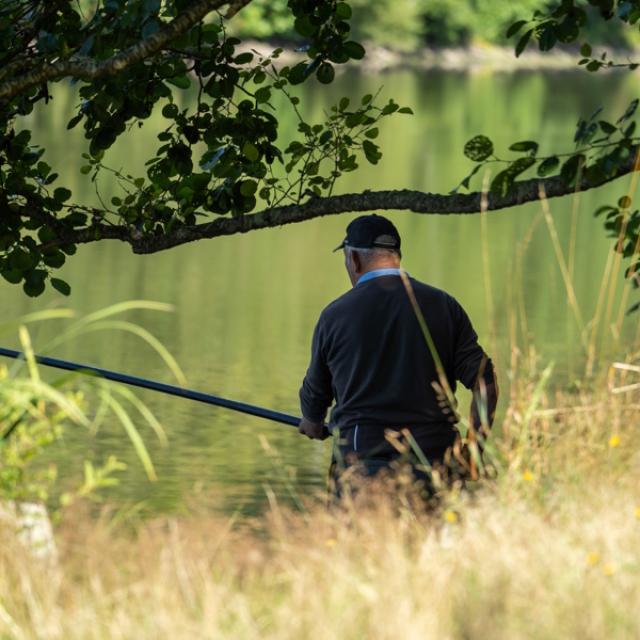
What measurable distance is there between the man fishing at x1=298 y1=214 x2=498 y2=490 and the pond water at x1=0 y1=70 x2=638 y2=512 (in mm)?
149

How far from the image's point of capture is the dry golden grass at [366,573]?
3650 mm

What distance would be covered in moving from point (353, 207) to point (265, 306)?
1180 centimetres

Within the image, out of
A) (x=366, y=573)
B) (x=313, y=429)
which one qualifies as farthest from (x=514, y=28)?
(x=366, y=573)

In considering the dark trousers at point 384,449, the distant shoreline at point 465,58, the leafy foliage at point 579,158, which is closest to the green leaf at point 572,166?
the leafy foliage at point 579,158

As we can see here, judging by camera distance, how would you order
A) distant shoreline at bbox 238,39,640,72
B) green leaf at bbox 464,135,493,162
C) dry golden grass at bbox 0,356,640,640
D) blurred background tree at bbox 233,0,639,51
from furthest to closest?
distant shoreline at bbox 238,39,640,72
blurred background tree at bbox 233,0,639,51
green leaf at bbox 464,135,493,162
dry golden grass at bbox 0,356,640,640

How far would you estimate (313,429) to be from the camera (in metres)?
5.59

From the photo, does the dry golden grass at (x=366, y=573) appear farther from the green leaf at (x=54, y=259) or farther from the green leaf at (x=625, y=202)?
the green leaf at (x=54, y=259)

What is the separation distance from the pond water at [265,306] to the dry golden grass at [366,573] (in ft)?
0.94

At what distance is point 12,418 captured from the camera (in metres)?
4.15

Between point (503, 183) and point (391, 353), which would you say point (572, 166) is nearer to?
point (503, 183)

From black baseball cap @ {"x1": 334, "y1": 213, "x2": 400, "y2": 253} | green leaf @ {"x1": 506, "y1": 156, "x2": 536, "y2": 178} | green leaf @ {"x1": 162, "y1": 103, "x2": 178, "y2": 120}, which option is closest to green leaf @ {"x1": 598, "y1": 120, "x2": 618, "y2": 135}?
green leaf @ {"x1": 506, "y1": 156, "x2": 536, "y2": 178}

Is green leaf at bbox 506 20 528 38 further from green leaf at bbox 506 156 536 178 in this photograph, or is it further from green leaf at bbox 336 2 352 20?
green leaf at bbox 336 2 352 20

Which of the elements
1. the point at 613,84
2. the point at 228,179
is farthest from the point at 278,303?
the point at 613,84

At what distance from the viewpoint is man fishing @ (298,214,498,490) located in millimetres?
5262
